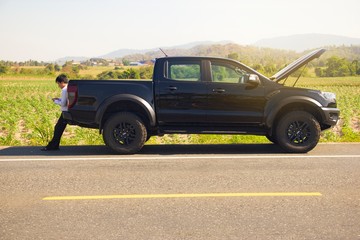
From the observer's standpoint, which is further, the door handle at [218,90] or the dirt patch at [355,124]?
the dirt patch at [355,124]

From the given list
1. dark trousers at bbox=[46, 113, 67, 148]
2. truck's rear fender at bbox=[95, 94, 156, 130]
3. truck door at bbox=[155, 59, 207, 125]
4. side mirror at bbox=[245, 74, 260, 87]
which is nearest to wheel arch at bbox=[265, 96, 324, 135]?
side mirror at bbox=[245, 74, 260, 87]

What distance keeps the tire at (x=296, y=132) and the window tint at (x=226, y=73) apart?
4.18 feet

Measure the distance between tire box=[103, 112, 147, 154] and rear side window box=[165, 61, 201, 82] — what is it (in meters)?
1.18

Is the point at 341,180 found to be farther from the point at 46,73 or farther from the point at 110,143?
the point at 46,73

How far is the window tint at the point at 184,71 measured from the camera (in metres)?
9.35

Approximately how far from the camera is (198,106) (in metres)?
9.21

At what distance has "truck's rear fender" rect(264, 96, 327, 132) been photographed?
9.17 metres

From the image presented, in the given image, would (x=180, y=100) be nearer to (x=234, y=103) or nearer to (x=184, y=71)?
(x=184, y=71)

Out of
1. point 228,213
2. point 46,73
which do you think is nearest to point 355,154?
point 228,213

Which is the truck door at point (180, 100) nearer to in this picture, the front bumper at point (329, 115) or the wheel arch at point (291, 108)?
the wheel arch at point (291, 108)

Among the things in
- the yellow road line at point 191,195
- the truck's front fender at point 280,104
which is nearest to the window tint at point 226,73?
the truck's front fender at point 280,104

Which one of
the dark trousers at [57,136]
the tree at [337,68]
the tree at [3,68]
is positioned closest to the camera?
the dark trousers at [57,136]

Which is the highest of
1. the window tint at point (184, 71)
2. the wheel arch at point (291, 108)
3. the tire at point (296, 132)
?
the window tint at point (184, 71)

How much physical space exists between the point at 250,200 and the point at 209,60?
4.29 meters
